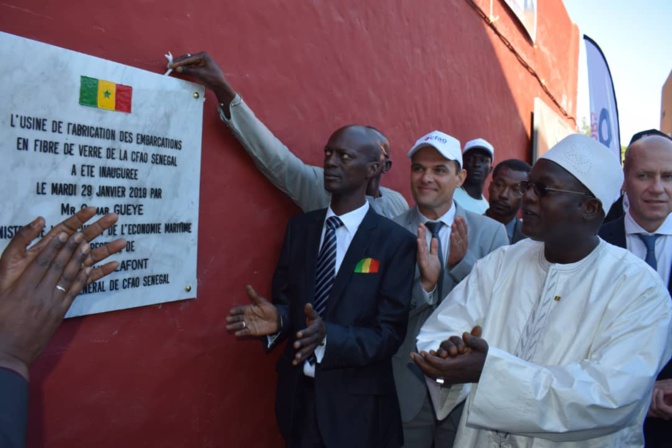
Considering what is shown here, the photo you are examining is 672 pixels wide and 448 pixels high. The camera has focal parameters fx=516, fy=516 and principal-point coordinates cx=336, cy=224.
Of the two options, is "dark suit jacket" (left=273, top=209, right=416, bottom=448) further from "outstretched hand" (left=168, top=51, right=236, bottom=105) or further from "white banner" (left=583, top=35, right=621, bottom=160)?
"white banner" (left=583, top=35, right=621, bottom=160)

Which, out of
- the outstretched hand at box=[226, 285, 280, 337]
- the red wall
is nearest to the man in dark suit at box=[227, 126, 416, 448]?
the outstretched hand at box=[226, 285, 280, 337]

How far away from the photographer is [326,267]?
95.7 inches

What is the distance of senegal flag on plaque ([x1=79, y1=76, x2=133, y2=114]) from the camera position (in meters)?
1.88

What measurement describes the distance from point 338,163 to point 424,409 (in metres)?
1.29

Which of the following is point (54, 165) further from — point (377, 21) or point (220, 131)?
point (377, 21)

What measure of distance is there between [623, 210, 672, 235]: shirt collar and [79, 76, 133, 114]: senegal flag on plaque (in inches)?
93.6

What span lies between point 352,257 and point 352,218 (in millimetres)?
236

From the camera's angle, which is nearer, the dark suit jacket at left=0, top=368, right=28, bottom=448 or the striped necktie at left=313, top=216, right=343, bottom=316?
the dark suit jacket at left=0, top=368, right=28, bottom=448

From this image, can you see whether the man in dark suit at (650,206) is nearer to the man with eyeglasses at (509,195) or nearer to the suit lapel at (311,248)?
the man with eyeglasses at (509,195)

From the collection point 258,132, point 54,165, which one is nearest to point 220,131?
point 258,132

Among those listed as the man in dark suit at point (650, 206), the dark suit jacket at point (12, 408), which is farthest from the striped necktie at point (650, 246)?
the dark suit jacket at point (12, 408)

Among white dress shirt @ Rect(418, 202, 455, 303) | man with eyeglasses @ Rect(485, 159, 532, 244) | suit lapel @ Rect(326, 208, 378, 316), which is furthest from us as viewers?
man with eyeglasses @ Rect(485, 159, 532, 244)

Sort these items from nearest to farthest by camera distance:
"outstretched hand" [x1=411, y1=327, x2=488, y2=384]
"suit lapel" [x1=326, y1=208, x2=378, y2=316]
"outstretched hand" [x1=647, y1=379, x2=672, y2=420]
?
"outstretched hand" [x1=411, y1=327, x2=488, y2=384] → "outstretched hand" [x1=647, y1=379, x2=672, y2=420] → "suit lapel" [x1=326, y1=208, x2=378, y2=316]

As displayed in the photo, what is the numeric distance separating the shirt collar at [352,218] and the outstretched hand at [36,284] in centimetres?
147
